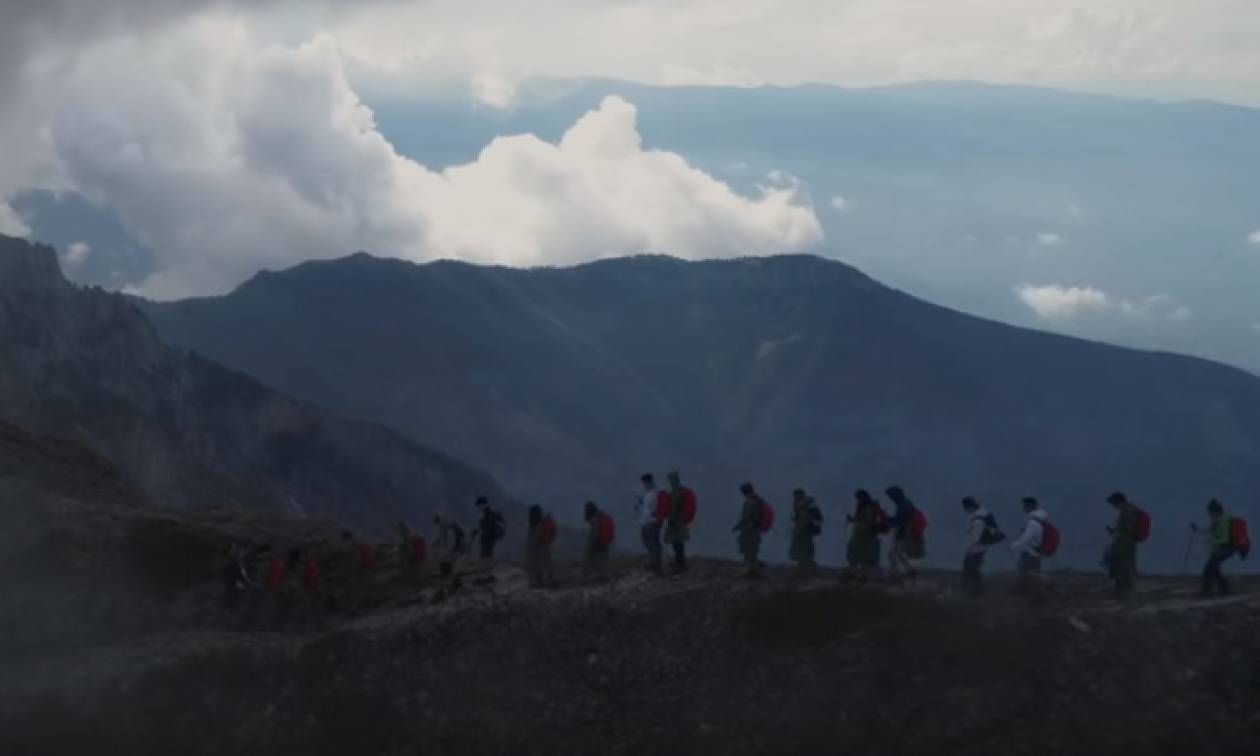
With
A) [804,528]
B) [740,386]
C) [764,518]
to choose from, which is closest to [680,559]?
[764,518]

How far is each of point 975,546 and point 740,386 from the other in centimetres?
12983

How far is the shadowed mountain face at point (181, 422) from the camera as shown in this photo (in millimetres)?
88000

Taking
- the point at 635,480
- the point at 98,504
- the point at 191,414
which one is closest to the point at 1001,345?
the point at 635,480

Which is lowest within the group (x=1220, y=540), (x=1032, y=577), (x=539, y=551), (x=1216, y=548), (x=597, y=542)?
(x=539, y=551)

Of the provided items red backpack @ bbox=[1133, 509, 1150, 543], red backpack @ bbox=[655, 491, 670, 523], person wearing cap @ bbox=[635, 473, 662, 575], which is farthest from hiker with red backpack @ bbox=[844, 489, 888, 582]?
red backpack @ bbox=[1133, 509, 1150, 543]

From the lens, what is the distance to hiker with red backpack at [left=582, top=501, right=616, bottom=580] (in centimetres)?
3622

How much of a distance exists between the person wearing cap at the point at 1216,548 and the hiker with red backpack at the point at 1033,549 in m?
2.90

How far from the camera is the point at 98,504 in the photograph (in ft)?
141

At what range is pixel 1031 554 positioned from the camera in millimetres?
32531

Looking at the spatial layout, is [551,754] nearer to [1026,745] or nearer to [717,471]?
[1026,745]

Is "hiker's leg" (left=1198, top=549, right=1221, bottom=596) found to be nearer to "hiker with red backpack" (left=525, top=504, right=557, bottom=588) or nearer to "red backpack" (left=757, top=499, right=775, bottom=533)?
"red backpack" (left=757, top=499, right=775, bottom=533)

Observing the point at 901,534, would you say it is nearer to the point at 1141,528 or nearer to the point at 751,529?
the point at 751,529

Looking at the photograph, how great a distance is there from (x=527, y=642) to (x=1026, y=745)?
957 cm

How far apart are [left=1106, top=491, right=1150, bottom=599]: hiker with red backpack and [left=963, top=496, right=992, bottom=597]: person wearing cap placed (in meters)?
2.45
